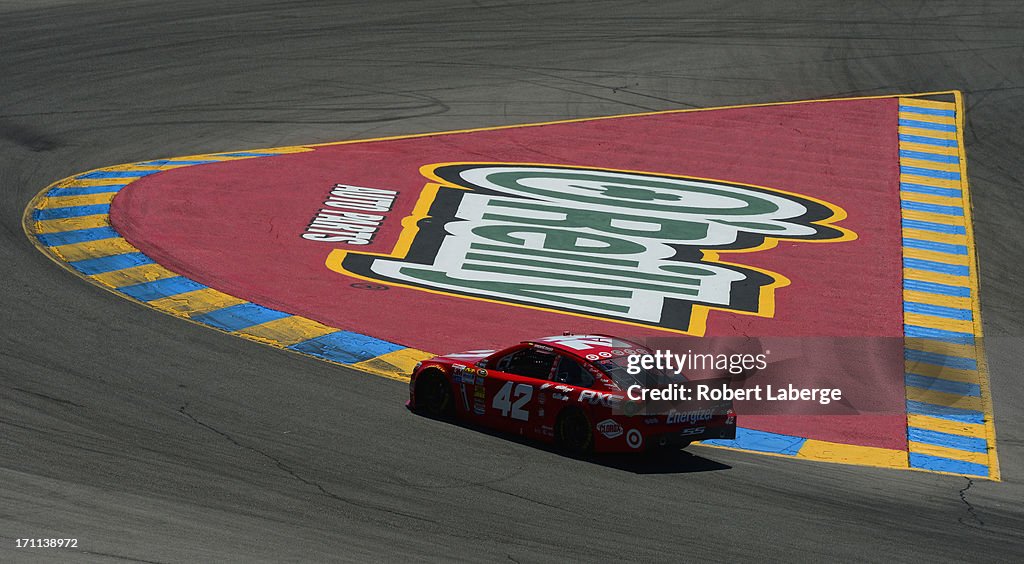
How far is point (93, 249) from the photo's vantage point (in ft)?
64.0

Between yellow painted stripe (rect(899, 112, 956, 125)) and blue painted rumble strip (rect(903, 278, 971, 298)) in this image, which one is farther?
yellow painted stripe (rect(899, 112, 956, 125))

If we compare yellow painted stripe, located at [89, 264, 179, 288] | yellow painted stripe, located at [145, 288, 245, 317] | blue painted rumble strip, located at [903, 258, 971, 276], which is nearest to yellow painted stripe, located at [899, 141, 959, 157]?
blue painted rumble strip, located at [903, 258, 971, 276]

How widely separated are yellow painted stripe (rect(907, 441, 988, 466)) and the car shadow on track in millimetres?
3282

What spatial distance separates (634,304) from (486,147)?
881cm

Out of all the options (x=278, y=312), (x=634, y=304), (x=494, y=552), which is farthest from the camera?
(x=634, y=304)

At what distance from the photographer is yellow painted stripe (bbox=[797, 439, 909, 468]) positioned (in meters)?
13.9

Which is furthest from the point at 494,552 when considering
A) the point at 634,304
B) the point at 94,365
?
the point at 634,304

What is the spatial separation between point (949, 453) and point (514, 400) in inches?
214

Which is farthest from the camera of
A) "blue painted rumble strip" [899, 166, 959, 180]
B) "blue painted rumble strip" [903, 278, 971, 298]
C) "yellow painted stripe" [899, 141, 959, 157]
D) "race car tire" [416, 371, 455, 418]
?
"yellow painted stripe" [899, 141, 959, 157]

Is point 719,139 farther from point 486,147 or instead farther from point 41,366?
point 41,366

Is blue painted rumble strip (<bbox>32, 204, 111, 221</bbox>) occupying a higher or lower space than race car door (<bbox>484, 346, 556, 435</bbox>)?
higher

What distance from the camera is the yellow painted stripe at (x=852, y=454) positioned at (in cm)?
1392

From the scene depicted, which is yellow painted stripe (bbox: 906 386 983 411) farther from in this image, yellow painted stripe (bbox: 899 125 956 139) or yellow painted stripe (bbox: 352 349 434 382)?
yellow painted stripe (bbox: 899 125 956 139)

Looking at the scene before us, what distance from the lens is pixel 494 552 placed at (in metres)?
9.38
